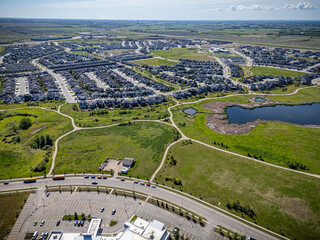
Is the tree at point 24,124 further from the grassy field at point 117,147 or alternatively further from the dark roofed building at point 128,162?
the dark roofed building at point 128,162

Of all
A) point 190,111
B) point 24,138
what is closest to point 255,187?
point 190,111

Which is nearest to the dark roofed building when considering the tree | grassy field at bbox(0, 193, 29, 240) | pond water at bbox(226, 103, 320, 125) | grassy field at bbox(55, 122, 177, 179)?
grassy field at bbox(55, 122, 177, 179)

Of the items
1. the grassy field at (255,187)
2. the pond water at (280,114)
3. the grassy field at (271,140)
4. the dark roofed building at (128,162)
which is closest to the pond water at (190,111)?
the grassy field at (271,140)

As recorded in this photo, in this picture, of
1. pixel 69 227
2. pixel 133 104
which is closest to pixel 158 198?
pixel 69 227

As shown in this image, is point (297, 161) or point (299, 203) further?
point (297, 161)

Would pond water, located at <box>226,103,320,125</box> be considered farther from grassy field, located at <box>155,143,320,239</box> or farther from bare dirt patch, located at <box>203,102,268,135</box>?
grassy field, located at <box>155,143,320,239</box>

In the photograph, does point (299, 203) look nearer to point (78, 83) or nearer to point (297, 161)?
point (297, 161)

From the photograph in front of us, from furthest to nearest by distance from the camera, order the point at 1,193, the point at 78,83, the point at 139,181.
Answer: the point at 78,83 → the point at 139,181 → the point at 1,193

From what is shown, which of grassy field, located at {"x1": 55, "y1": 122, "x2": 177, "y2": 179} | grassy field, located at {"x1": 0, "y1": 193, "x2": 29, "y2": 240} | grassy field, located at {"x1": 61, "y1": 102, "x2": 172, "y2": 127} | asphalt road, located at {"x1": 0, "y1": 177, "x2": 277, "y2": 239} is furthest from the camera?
grassy field, located at {"x1": 61, "y1": 102, "x2": 172, "y2": 127}
